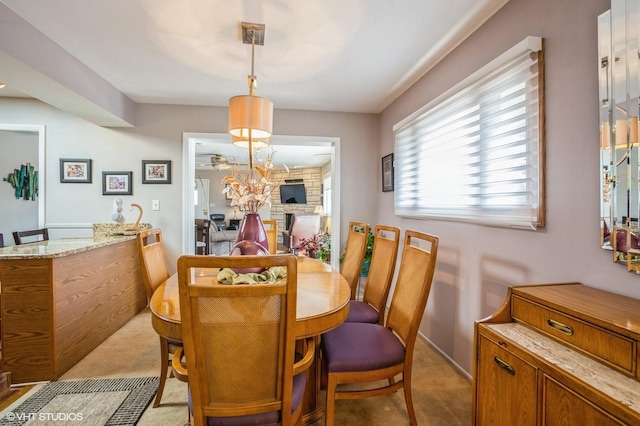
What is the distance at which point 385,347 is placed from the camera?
148 cm

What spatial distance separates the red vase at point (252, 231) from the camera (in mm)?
1785

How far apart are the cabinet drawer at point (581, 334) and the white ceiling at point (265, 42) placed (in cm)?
172

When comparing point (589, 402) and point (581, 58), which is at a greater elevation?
point (581, 58)

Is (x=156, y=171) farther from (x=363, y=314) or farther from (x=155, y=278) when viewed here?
(x=363, y=314)

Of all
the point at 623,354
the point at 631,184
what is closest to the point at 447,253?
the point at 631,184

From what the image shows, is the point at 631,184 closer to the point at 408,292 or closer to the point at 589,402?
the point at 589,402

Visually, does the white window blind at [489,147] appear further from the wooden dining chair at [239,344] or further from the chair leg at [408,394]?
the wooden dining chair at [239,344]

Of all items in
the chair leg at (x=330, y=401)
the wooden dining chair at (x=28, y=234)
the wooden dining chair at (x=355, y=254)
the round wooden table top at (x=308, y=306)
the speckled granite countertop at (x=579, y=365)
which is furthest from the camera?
the wooden dining chair at (x=28, y=234)

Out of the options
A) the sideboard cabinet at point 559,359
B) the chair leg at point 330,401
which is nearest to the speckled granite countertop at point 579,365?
the sideboard cabinet at point 559,359

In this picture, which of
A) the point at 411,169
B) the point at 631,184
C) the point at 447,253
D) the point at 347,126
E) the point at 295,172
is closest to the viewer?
the point at 631,184

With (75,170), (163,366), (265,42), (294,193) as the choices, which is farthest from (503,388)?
(294,193)

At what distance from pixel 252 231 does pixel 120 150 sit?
2650mm

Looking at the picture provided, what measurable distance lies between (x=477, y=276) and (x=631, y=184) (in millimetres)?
1033

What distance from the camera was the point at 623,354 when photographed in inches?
32.7
